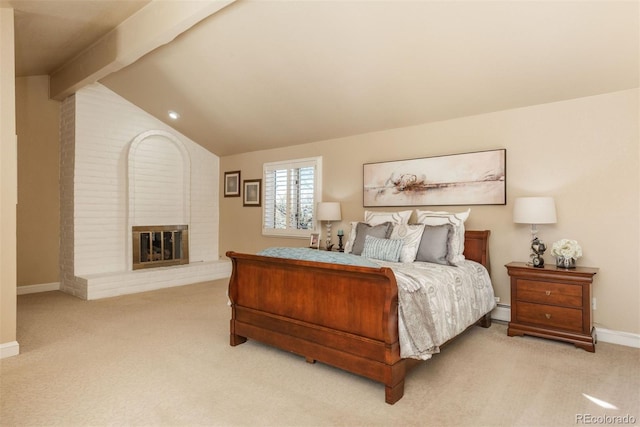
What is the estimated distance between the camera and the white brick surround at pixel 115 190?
526 centimetres

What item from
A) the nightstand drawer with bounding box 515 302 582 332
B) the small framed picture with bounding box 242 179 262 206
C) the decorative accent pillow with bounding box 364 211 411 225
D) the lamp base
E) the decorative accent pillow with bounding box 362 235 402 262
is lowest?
the nightstand drawer with bounding box 515 302 582 332

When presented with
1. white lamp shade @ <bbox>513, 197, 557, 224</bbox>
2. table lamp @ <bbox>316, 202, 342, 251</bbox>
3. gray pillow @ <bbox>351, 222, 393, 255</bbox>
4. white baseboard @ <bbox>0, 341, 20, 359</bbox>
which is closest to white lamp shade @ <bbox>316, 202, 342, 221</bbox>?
table lamp @ <bbox>316, 202, 342, 251</bbox>

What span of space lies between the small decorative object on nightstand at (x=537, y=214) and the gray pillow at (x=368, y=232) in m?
1.25

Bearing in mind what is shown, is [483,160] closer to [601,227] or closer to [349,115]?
[601,227]

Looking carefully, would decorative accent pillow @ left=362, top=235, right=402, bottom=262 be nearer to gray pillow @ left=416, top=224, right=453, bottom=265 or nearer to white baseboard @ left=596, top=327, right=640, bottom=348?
gray pillow @ left=416, top=224, right=453, bottom=265

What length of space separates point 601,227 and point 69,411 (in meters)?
4.30

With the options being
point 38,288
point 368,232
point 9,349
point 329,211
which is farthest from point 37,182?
point 368,232

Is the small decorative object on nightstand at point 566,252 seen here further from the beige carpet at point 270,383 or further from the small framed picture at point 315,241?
the small framed picture at point 315,241

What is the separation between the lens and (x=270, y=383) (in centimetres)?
252

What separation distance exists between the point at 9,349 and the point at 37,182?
10.4 ft

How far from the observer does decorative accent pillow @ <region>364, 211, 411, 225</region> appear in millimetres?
4297

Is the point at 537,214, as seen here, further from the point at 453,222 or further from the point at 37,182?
the point at 37,182

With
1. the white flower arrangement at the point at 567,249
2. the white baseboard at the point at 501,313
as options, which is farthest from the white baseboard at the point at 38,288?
the white flower arrangement at the point at 567,249

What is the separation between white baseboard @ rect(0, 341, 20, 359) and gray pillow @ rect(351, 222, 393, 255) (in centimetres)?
309
